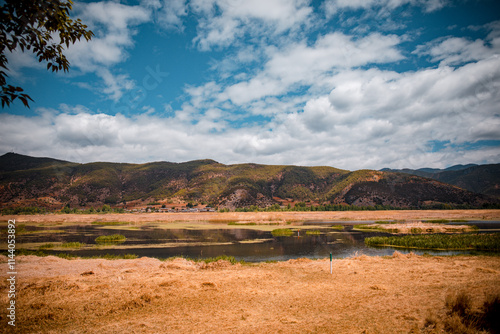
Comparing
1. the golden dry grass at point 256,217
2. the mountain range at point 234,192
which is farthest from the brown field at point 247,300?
the mountain range at point 234,192

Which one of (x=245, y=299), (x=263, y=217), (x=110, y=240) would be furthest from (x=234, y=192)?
(x=245, y=299)

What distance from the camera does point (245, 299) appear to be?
35.3 ft

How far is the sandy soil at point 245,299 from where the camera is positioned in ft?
26.3

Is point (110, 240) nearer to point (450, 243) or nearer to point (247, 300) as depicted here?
point (247, 300)

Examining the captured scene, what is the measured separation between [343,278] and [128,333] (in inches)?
435

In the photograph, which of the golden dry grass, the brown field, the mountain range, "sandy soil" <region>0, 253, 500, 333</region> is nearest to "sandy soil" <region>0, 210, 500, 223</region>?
the golden dry grass

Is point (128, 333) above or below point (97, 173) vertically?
below

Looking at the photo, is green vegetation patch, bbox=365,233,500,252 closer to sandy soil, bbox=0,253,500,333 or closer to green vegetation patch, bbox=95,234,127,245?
sandy soil, bbox=0,253,500,333

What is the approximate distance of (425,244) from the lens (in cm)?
2938

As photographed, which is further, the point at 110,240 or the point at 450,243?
the point at 110,240

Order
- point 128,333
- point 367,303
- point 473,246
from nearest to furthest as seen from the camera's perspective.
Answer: point 128,333 → point 367,303 → point 473,246

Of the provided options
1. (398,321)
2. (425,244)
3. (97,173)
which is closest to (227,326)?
(398,321)

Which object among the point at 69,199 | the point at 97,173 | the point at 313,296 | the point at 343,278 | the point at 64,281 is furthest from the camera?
the point at 97,173

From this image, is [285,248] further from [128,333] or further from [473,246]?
[128,333]
